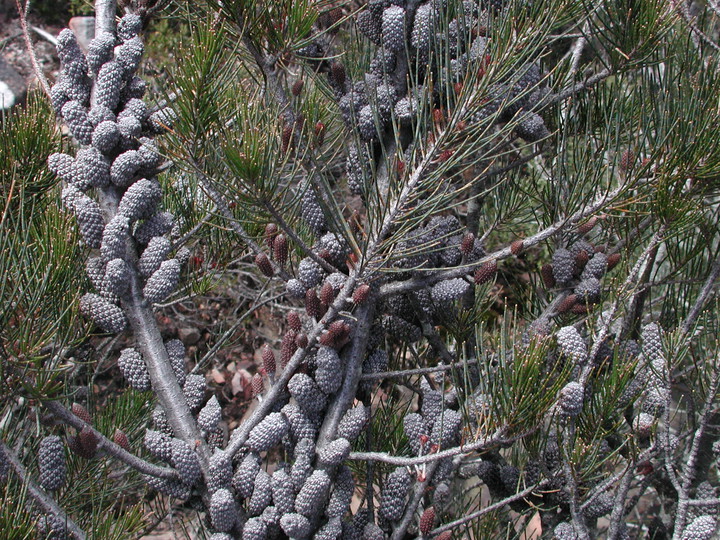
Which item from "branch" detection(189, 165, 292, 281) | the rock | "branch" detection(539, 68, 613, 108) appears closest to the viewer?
"branch" detection(189, 165, 292, 281)

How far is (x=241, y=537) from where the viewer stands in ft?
3.34

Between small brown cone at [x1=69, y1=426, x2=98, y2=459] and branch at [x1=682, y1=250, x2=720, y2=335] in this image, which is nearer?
small brown cone at [x1=69, y1=426, x2=98, y2=459]

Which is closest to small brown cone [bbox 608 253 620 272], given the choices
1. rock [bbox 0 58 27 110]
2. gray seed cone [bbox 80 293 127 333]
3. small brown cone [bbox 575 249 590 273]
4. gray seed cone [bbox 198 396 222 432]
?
small brown cone [bbox 575 249 590 273]

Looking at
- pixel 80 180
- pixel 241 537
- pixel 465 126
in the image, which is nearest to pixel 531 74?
pixel 465 126

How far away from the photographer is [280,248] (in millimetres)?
1004

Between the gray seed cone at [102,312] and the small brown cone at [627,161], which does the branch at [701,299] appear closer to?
the small brown cone at [627,161]

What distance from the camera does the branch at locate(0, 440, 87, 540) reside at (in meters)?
0.90

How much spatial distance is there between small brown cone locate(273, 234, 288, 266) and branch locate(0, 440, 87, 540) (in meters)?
0.49

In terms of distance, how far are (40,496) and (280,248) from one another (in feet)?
1.71

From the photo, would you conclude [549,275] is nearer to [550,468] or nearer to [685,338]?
[685,338]

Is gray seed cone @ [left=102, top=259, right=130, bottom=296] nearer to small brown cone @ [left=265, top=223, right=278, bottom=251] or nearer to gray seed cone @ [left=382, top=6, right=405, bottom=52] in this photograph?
small brown cone @ [left=265, top=223, right=278, bottom=251]

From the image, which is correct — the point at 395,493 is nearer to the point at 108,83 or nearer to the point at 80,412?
the point at 80,412

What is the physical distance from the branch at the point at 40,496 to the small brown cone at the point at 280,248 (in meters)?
0.49

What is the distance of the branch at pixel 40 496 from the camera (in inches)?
35.4
